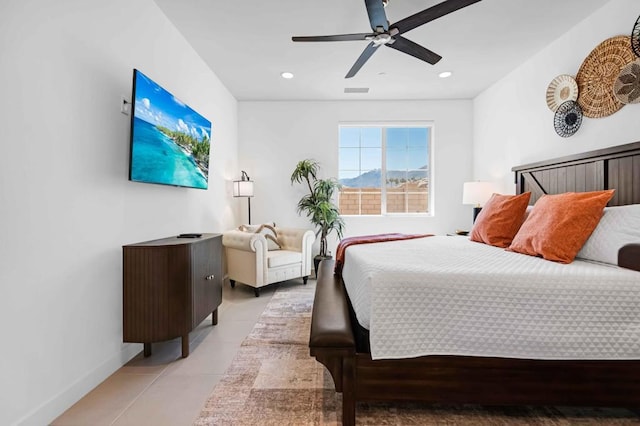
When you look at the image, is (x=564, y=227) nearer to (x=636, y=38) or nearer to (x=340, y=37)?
(x=636, y=38)

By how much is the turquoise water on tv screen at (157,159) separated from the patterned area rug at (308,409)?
57.9 inches

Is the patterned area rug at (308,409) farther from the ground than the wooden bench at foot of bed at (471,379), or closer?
closer

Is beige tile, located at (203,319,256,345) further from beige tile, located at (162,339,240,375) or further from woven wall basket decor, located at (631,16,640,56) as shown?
woven wall basket decor, located at (631,16,640,56)

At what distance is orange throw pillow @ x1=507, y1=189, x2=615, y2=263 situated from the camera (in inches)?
75.9

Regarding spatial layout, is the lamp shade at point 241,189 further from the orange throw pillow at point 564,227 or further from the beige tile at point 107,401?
the orange throw pillow at point 564,227

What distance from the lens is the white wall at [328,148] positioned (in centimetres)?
484

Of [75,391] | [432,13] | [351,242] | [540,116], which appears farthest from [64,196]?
[540,116]

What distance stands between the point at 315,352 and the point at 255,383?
657 mm

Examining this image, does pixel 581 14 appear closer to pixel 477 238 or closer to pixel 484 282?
pixel 477 238

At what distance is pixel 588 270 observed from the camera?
1.57 meters

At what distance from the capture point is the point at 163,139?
235 cm

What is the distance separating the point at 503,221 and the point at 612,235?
0.81 m

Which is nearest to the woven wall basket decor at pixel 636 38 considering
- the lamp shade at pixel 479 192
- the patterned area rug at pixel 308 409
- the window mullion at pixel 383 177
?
the lamp shade at pixel 479 192

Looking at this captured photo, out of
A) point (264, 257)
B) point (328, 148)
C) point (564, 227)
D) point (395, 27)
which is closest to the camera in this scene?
point (564, 227)
